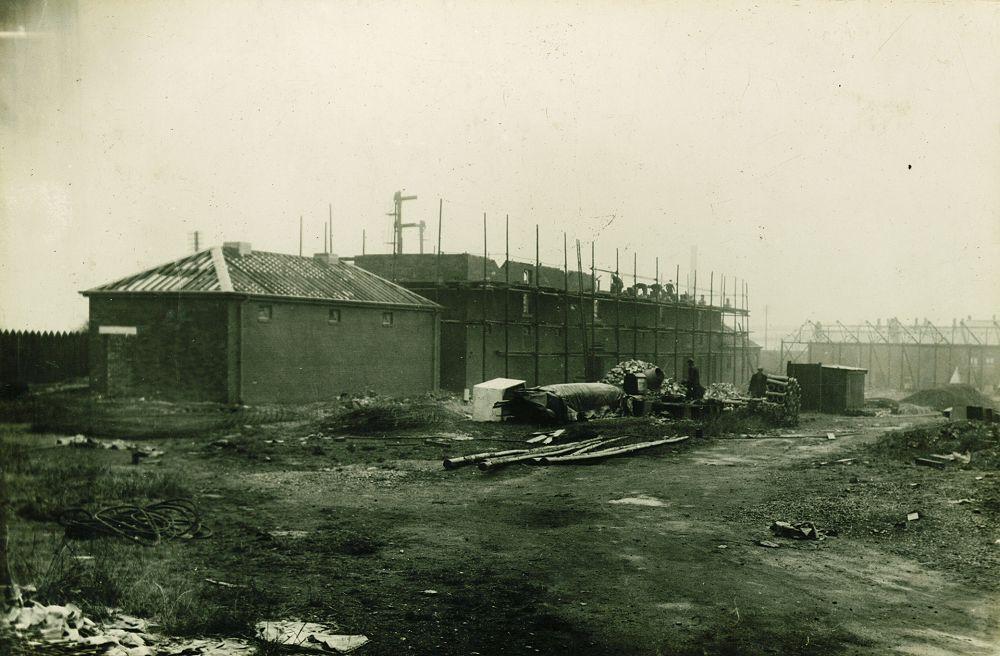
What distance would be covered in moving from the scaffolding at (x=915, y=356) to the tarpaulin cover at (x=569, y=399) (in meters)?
22.1

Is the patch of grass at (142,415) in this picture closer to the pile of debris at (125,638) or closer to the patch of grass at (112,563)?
the patch of grass at (112,563)

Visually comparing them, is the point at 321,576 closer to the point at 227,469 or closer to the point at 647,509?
the point at 647,509

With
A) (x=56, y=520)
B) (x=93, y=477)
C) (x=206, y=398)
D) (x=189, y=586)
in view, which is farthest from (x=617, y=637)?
(x=206, y=398)

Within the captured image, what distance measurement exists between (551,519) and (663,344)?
32632 mm

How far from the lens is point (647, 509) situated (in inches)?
396

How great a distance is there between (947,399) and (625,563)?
32.3 metres

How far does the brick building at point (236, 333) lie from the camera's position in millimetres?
22234

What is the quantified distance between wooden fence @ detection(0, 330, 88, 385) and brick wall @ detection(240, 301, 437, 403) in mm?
6853

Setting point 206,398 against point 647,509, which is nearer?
point 647,509

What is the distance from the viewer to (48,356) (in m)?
25.0

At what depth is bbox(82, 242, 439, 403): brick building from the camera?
22.2 m

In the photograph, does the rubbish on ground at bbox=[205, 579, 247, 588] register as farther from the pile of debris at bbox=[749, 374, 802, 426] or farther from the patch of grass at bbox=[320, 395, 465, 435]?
the pile of debris at bbox=[749, 374, 802, 426]

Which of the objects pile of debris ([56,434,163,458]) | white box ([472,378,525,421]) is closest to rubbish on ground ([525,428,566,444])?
white box ([472,378,525,421])

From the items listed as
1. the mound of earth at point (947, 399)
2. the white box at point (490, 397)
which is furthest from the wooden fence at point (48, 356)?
the mound of earth at point (947, 399)
